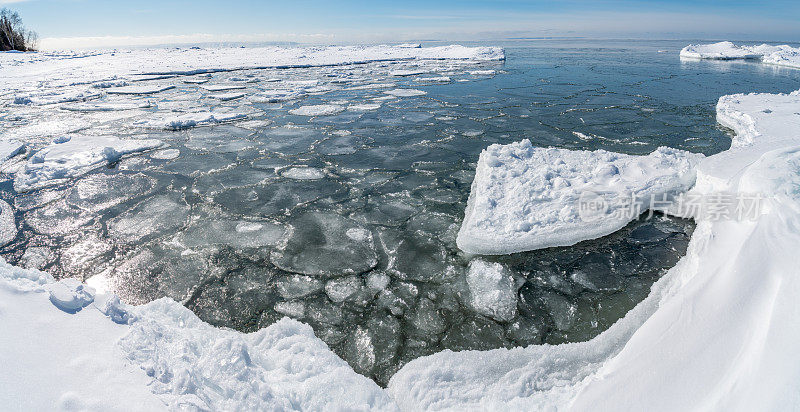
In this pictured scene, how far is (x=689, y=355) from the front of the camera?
1.50m

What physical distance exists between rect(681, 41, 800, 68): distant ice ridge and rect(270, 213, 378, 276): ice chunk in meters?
21.9

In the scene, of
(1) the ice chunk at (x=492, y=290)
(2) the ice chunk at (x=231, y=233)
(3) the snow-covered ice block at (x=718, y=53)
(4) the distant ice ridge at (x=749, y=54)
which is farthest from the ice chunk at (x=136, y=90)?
(3) the snow-covered ice block at (x=718, y=53)

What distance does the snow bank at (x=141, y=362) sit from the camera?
108 centimetres

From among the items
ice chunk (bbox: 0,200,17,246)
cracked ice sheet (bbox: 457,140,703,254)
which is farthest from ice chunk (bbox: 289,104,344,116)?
ice chunk (bbox: 0,200,17,246)

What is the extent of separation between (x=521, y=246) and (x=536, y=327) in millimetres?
763

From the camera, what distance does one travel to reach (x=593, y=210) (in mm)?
3146

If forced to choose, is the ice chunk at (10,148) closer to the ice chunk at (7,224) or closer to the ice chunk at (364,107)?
the ice chunk at (7,224)

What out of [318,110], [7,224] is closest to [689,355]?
[7,224]

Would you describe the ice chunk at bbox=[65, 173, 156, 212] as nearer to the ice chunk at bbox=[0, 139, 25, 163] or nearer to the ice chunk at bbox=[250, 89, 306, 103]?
the ice chunk at bbox=[0, 139, 25, 163]

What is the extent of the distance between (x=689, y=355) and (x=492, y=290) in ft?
3.51

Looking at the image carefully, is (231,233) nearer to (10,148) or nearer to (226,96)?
(10,148)

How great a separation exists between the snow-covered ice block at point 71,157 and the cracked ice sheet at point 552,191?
477 centimetres

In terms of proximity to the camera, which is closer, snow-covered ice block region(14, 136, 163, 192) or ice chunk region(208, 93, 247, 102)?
snow-covered ice block region(14, 136, 163, 192)

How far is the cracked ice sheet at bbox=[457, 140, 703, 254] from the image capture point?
9.36ft
